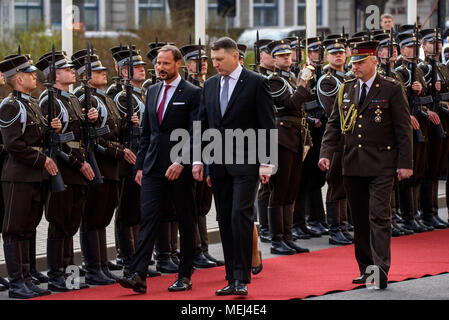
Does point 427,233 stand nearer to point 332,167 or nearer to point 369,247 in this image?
point 332,167

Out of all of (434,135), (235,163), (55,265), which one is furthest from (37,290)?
(434,135)

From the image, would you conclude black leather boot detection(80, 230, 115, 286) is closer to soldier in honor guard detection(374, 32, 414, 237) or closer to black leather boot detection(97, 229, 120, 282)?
black leather boot detection(97, 229, 120, 282)

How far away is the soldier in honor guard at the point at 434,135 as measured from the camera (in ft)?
42.6

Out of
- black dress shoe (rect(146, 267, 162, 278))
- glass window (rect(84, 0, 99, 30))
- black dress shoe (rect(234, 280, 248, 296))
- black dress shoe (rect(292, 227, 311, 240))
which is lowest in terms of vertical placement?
black dress shoe (rect(146, 267, 162, 278))

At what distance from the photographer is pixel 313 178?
12.6m

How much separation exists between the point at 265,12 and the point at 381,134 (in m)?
40.7

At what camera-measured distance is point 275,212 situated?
446 inches

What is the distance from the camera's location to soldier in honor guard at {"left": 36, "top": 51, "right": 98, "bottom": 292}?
368 inches

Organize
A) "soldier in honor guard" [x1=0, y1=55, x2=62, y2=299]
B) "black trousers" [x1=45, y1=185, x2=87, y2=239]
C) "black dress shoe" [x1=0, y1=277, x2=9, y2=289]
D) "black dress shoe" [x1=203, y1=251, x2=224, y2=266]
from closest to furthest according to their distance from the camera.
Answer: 1. "soldier in honor guard" [x1=0, y1=55, x2=62, y2=299]
2. "black trousers" [x1=45, y1=185, x2=87, y2=239]
3. "black dress shoe" [x1=0, y1=277, x2=9, y2=289]
4. "black dress shoe" [x1=203, y1=251, x2=224, y2=266]

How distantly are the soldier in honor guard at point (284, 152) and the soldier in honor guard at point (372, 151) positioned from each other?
72.4 inches

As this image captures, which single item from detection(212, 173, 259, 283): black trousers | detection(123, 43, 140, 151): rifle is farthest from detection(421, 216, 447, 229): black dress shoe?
detection(212, 173, 259, 283): black trousers

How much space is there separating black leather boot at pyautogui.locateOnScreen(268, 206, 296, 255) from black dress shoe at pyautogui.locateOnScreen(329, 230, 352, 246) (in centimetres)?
83

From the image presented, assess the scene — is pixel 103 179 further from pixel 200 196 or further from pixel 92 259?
pixel 200 196
